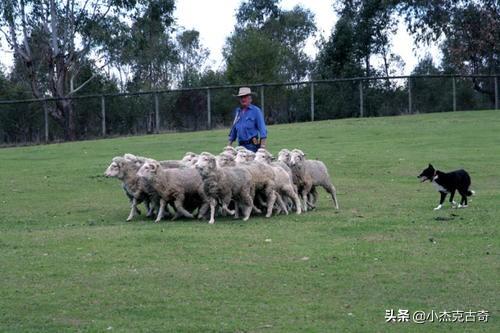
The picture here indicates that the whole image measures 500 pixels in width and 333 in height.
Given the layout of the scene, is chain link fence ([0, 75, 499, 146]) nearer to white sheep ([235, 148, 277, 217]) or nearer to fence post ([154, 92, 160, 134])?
fence post ([154, 92, 160, 134])

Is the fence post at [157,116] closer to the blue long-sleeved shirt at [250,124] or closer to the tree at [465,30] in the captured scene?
the tree at [465,30]

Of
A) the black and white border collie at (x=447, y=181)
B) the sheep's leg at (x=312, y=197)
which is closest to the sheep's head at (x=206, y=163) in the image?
the sheep's leg at (x=312, y=197)

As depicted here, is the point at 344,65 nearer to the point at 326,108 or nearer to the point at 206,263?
the point at 326,108

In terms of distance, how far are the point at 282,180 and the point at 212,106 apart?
28591 mm

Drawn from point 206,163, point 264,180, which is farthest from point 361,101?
point 206,163

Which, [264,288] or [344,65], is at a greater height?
[344,65]

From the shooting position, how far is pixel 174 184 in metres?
15.9

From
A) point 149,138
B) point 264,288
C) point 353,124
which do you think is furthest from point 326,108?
point 264,288

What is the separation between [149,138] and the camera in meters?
39.4

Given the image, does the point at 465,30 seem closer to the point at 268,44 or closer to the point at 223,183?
the point at 268,44

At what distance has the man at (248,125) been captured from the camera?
17734 millimetres

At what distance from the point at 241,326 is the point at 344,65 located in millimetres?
46496

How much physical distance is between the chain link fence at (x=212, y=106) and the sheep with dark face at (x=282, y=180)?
2723 centimetres

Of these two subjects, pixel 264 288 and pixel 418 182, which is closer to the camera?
pixel 264 288
